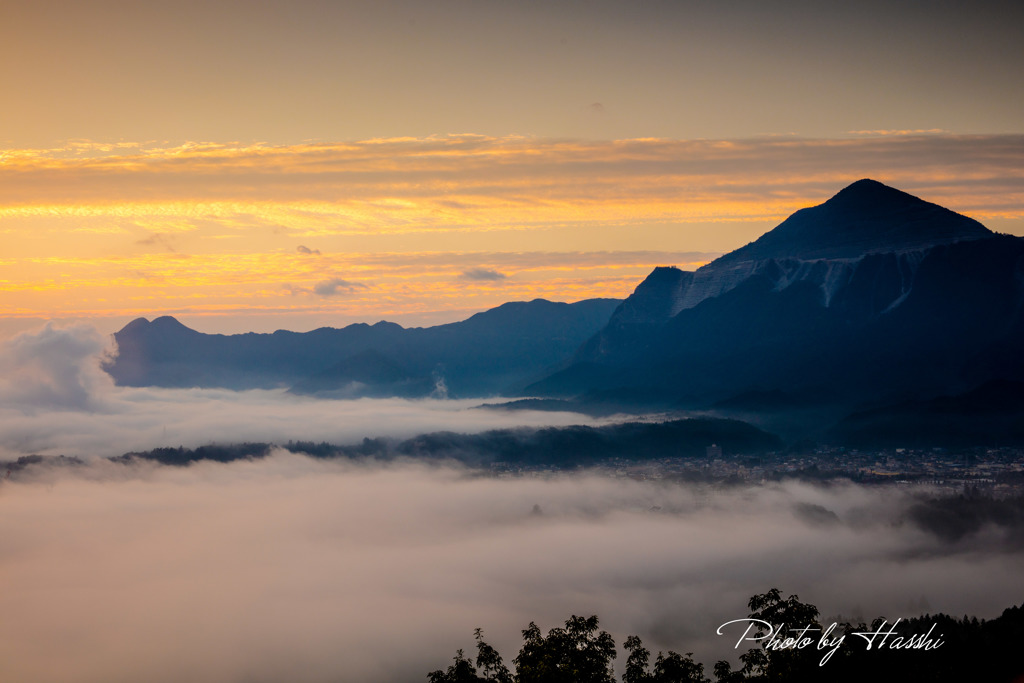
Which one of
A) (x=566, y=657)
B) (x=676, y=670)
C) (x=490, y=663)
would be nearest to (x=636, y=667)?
(x=676, y=670)

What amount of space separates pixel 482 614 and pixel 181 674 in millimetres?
63055

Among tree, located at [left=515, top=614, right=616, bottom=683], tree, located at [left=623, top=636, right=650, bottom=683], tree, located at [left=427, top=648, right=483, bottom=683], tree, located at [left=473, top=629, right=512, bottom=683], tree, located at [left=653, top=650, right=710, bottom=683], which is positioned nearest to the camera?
tree, located at [left=515, top=614, right=616, bottom=683]

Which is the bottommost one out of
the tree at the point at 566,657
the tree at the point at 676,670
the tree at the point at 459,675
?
the tree at the point at 459,675

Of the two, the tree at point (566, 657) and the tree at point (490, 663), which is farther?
the tree at point (490, 663)

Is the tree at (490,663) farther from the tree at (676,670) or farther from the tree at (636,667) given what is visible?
the tree at (676,670)

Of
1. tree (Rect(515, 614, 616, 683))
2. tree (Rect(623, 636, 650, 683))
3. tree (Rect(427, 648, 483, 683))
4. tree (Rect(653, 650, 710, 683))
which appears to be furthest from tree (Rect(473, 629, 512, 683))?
tree (Rect(653, 650, 710, 683))

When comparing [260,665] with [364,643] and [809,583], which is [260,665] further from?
[809,583]

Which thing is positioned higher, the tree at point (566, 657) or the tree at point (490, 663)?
the tree at point (566, 657)

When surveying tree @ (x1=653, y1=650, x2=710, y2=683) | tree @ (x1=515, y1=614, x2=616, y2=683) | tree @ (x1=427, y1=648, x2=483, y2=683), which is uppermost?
tree @ (x1=515, y1=614, x2=616, y2=683)

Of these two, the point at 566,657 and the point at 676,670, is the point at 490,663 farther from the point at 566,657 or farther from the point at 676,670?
the point at 676,670

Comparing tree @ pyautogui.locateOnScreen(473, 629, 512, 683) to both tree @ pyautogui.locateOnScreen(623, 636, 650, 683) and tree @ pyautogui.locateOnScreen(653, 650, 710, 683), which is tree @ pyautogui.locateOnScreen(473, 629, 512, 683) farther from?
tree @ pyautogui.locateOnScreen(653, 650, 710, 683)

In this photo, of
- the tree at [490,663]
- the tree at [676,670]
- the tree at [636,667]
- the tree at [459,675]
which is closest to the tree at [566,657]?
the tree at [636,667]

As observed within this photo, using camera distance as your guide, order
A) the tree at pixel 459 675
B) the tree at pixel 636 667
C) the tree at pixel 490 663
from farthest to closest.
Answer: the tree at pixel 490 663
the tree at pixel 459 675
the tree at pixel 636 667

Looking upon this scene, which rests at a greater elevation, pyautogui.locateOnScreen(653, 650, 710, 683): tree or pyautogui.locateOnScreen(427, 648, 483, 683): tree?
pyautogui.locateOnScreen(653, 650, 710, 683): tree
